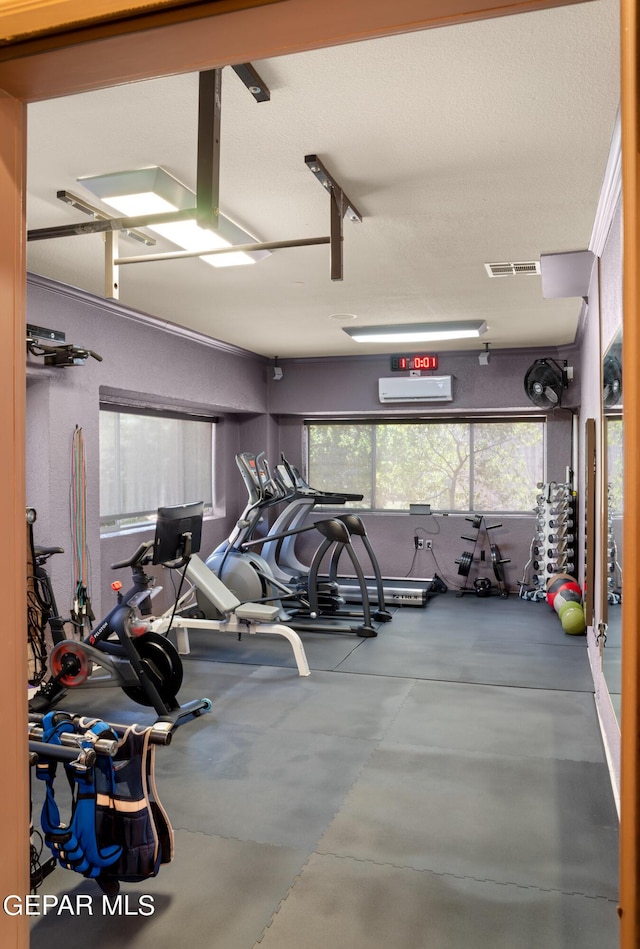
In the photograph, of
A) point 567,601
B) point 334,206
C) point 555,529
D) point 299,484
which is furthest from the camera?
point 299,484

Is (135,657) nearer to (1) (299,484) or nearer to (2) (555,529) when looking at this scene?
(1) (299,484)

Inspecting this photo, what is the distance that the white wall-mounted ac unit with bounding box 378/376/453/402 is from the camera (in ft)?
26.8

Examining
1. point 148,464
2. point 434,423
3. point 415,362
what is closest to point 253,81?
point 148,464

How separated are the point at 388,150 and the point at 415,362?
543 cm

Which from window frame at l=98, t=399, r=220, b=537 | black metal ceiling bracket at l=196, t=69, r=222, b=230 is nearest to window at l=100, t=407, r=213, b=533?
window frame at l=98, t=399, r=220, b=537

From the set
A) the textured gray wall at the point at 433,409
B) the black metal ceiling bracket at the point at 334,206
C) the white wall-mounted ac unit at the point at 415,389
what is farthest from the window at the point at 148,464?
the black metal ceiling bracket at the point at 334,206

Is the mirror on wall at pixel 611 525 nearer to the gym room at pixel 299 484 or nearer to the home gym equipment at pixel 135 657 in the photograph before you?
the gym room at pixel 299 484

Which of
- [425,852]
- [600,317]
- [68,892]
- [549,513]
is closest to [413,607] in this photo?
[549,513]

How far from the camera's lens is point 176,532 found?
436cm

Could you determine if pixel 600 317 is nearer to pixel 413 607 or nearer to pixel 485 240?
pixel 485 240

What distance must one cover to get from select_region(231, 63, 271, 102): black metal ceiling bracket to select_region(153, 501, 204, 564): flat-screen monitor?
2.41m

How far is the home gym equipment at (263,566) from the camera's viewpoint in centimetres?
619

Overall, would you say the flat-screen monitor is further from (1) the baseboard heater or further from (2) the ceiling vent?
(1) the baseboard heater

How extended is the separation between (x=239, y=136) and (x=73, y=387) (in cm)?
289
